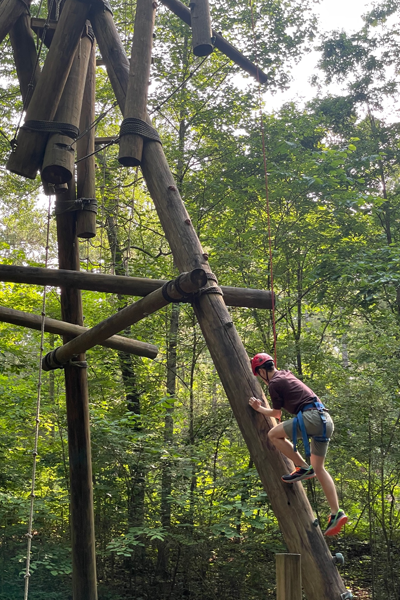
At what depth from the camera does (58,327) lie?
4.35 metres

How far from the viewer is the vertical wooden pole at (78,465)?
179 inches

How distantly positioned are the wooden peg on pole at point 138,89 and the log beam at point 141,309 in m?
1.13

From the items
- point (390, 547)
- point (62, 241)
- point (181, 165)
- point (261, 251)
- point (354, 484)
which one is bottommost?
point (390, 547)

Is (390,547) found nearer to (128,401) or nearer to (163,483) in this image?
(163,483)

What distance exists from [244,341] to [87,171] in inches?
187

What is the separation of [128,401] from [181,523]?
86.5 inches

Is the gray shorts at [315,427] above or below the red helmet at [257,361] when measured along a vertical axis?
below

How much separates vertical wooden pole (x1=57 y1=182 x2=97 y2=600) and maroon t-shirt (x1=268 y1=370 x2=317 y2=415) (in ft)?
8.28

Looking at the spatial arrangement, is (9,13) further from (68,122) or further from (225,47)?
(225,47)

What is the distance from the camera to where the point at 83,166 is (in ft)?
15.4

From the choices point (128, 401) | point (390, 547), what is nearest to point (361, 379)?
point (390, 547)

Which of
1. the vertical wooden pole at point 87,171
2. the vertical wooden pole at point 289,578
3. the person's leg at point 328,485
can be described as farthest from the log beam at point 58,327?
the vertical wooden pole at point 289,578

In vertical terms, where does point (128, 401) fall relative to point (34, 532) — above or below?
above

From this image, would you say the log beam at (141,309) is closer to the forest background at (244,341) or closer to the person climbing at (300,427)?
the person climbing at (300,427)
